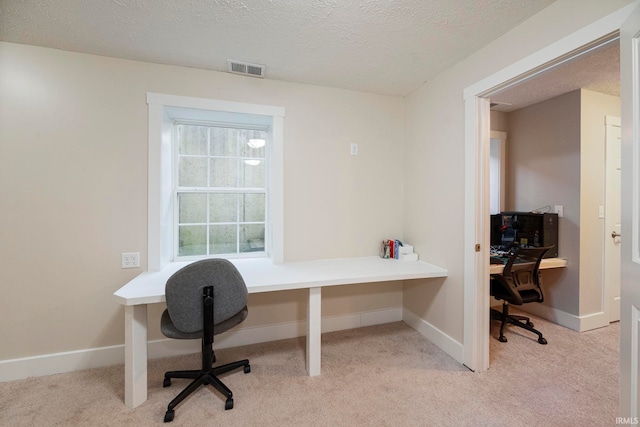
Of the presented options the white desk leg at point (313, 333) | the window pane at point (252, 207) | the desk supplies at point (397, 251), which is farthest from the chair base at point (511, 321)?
the window pane at point (252, 207)

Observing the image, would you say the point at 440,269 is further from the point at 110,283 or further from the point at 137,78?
the point at 137,78

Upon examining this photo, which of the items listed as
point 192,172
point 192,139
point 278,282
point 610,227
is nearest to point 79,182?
point 192,172

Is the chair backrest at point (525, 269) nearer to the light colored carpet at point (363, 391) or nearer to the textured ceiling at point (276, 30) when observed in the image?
the light colored carpet at point (363, 391)

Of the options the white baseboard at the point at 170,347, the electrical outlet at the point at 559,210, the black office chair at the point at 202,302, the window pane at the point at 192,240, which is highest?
the electrical outlet at the point at 559,210

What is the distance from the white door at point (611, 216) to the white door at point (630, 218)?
90.6 inches

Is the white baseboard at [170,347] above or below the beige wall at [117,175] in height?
below

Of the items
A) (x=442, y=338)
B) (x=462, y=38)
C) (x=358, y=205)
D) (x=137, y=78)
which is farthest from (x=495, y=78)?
(x=137, y=78)

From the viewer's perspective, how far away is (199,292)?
1576mm

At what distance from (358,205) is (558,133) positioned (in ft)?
7.66

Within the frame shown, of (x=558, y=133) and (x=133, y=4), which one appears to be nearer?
(x=133, y=4)

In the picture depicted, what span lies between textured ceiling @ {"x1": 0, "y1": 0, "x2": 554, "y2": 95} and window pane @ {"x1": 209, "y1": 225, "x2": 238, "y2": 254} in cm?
145

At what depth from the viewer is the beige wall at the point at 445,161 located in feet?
5.42

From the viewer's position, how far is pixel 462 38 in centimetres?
183

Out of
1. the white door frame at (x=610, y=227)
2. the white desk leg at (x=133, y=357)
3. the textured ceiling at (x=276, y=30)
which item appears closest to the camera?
the textured ceiling at (x=276, y=30)
